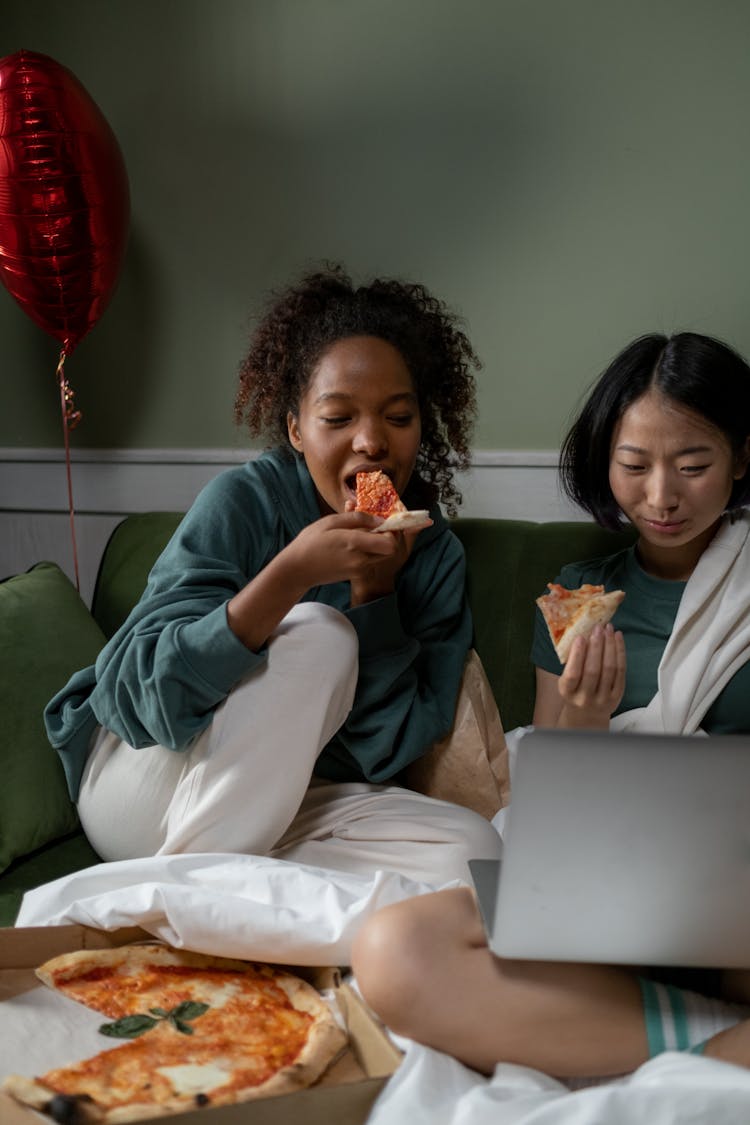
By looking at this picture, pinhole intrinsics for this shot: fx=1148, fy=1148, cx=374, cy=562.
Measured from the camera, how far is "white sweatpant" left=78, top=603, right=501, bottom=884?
5.57ft

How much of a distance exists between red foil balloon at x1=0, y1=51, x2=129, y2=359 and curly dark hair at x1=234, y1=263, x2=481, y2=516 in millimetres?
577

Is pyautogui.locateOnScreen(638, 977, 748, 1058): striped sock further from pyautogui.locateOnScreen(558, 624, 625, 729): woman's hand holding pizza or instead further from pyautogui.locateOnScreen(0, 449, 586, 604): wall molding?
pyautogui.locateOnScreen(0, 449, 586, 604): wall molding

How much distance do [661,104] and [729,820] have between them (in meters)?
1.72

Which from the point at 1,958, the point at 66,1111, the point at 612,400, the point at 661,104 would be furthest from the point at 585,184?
the point at 66,1111

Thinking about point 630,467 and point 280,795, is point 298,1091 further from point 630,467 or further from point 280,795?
point 630,467

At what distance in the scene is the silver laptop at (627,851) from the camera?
1.04m

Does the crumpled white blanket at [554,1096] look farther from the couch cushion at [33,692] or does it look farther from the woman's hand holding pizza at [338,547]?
the couch cushion at [33,692]

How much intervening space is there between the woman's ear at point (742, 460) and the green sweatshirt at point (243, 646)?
54cm

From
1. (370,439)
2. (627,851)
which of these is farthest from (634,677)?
(627,851)

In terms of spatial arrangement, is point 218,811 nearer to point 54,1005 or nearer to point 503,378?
point 54,1005

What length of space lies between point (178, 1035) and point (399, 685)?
2.54ft

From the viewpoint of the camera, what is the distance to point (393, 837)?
1.82 m

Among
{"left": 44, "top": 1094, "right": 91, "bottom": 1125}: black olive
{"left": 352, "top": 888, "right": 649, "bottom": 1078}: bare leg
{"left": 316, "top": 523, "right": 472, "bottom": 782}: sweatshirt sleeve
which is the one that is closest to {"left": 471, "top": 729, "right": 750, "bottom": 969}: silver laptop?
{"left": 352, "top": 888, "right": 649, "bottom": 1078}: bare leg

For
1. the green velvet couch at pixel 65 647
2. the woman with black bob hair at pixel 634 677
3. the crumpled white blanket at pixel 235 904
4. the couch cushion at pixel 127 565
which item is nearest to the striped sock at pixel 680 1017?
the woman with black bob hair at pixel 634 677
